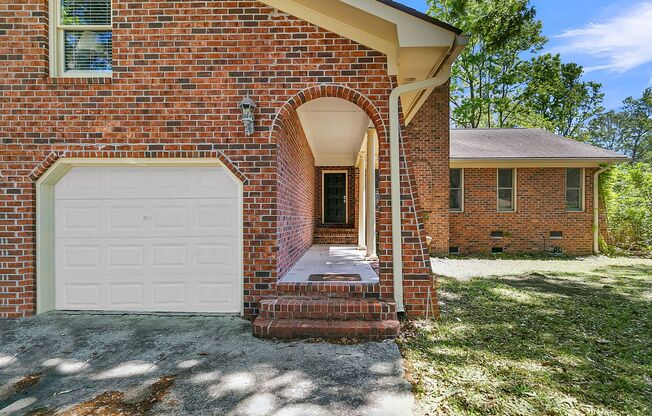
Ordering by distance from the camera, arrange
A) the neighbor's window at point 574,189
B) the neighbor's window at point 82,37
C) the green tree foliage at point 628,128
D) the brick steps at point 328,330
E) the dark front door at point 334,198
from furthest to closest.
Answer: the green tree foliage at point 628,128 → the dark front door at point 334,198 → the neighbor's window at point 574,189 → the neighbor's window at point 82,37 → the brick steps at point 328,330

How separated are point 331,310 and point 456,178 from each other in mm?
9104

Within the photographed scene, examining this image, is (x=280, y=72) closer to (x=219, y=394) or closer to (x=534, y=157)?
(x=219, y=394)

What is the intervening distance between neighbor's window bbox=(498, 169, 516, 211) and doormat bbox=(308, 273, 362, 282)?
862 centimetres

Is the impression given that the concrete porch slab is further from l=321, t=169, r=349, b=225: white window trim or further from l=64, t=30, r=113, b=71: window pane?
l=321, t=169, r=349, b=225: white window trim

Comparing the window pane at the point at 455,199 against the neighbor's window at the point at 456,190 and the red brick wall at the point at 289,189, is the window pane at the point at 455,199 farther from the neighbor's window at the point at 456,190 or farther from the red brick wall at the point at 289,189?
the red brick wall at the point at 289,189

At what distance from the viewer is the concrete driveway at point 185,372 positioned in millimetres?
2553

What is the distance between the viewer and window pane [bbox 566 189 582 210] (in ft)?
37.0

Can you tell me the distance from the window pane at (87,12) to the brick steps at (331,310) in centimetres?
437

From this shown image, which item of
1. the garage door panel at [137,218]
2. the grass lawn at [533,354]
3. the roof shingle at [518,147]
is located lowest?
the grass lawn at [533,354]

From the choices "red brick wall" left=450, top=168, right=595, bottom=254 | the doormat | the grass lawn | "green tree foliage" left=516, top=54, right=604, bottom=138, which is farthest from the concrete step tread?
"green tree foliage" left=516, top=54, right=604, bottom=138

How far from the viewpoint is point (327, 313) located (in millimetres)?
3973

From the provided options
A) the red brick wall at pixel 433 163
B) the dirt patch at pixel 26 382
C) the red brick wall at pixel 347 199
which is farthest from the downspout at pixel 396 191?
the red brick wall at pixel 433 163

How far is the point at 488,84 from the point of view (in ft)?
69.3

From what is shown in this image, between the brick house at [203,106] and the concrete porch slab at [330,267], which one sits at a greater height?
the brick house at [203,106]
